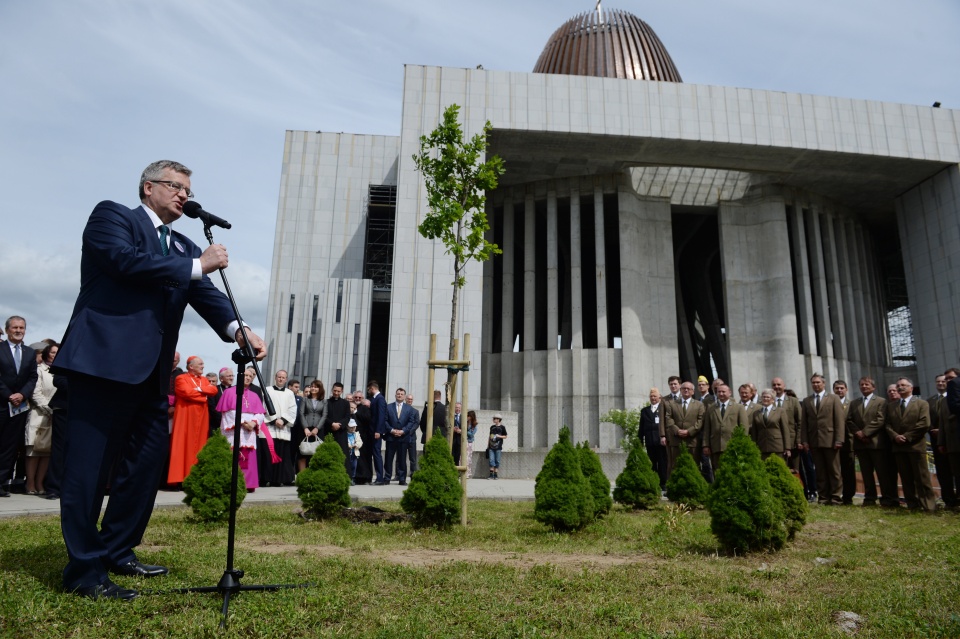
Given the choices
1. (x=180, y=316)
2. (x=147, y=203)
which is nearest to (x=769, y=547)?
(x=180, y=316)

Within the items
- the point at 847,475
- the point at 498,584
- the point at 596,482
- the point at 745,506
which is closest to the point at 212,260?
the point at 498,584

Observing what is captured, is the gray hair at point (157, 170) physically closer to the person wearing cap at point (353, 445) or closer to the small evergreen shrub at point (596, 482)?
the small evergreen shrub at point (596, 482)

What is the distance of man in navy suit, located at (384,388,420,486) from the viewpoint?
12484mm

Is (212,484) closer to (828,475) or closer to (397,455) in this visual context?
(397,455)

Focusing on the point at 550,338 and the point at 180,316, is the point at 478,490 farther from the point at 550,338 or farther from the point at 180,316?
the point at 550,338

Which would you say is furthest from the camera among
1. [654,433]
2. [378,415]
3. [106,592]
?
→ [378,415]

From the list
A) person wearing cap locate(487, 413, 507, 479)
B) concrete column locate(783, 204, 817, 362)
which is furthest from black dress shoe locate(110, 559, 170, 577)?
concrete column locate(783, 204, 817, 362)

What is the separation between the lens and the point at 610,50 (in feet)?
98.5

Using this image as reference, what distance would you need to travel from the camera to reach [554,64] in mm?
31203

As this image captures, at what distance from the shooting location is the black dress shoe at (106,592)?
309cm

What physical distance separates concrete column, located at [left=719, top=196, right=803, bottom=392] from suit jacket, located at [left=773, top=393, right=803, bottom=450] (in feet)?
49.9

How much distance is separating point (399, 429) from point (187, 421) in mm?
4441

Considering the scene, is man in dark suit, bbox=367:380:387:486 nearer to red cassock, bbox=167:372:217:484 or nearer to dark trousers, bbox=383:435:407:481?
dark trousers, bbox=383:435:407:481

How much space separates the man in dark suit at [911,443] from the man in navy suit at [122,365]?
28.9ft
